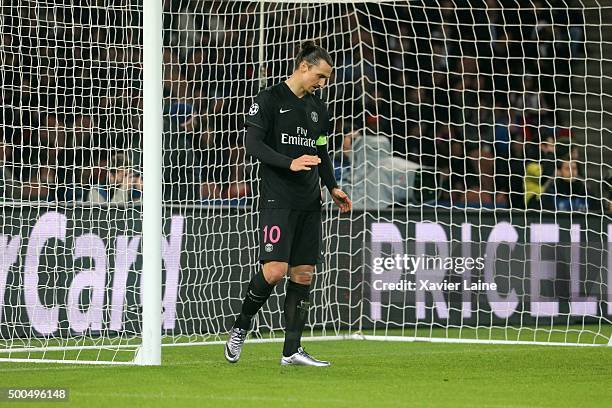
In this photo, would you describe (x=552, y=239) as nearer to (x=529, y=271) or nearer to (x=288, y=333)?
(x=529, y=271)

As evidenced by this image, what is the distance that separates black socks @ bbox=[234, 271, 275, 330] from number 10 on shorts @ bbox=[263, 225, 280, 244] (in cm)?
26

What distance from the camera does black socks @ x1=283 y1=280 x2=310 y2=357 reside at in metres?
7.39

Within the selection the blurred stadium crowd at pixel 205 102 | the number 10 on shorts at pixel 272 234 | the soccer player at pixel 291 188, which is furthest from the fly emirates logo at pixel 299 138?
the blurred stadium crowd at pixel 205 102

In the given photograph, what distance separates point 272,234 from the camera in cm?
716

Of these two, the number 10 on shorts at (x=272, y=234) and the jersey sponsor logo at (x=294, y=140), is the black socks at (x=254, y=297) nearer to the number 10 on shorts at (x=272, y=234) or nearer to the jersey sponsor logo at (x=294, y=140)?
the number 10 on shorts at (x=272, y=234)

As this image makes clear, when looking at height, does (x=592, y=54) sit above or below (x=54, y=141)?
above

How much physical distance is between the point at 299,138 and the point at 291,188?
34 cm

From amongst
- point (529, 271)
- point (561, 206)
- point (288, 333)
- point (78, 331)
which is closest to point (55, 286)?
Result: point (78, 331)

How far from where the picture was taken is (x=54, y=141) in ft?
31.1

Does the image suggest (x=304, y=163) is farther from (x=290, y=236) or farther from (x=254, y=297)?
(x=254, y=297)

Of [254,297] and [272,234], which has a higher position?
[272,234]

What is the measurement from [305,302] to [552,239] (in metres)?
4.53

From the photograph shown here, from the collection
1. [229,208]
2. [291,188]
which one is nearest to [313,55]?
[291,188]

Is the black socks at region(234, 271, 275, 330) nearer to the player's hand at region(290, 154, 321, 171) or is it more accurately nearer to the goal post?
the goal post
